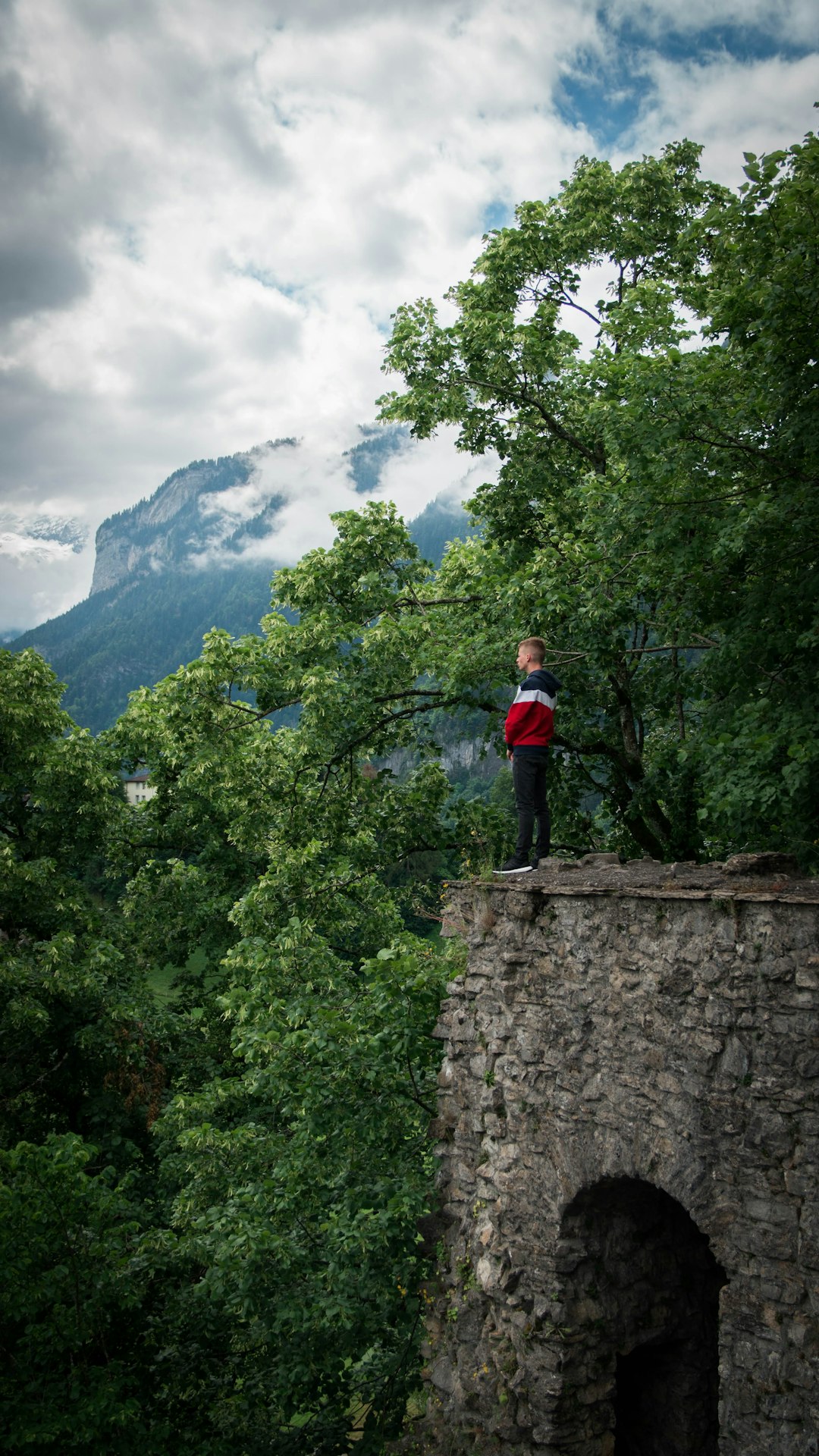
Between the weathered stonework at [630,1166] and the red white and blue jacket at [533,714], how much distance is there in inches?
34.7

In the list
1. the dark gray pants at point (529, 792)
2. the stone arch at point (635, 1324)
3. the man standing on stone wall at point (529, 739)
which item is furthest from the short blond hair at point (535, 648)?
the stone arch at point (635, 1324)

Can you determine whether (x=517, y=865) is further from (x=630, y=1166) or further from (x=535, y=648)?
(x=630, y=1166)

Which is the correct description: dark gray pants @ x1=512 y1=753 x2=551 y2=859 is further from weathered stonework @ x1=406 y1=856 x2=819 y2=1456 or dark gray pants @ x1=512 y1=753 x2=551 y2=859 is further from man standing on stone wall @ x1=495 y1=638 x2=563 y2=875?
weathered stonework @ x1=406 y1=856 x2=819 y2=1456

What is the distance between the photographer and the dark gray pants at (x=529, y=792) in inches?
248

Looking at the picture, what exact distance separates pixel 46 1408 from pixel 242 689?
7.31 m

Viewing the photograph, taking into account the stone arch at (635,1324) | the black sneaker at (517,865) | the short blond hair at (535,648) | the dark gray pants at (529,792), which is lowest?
the stone arch at (635,1324)

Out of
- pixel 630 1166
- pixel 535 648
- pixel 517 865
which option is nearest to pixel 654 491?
pixel 535 648

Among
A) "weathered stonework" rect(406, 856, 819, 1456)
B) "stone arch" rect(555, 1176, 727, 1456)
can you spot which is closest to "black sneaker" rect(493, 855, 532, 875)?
"weathered stonework" rect(406, 856, 819, 1456)

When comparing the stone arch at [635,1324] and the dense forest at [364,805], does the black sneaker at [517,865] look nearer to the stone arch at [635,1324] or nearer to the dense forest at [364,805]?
the dense forest at [364,805]

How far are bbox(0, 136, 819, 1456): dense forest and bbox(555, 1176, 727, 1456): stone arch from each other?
141cm

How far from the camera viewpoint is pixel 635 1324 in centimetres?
561

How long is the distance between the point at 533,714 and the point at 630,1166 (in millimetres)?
2797

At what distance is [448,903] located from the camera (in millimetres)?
6477

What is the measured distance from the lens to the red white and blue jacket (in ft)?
20.5
